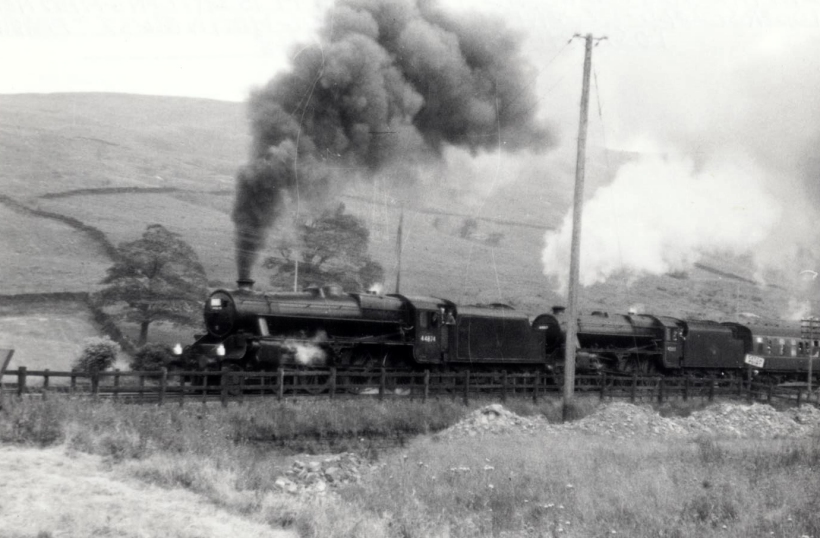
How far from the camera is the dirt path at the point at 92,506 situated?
8.98 m

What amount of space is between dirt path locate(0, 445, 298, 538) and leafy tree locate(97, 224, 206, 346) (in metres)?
22.2

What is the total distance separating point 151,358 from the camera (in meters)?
21.5

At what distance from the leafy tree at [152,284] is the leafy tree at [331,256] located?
7.29 m

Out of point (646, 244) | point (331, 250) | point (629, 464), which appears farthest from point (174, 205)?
point (629, 464)

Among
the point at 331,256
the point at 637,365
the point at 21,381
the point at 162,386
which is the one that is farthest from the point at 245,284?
the point at 331,256

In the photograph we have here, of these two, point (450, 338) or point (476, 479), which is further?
point (450, 338)

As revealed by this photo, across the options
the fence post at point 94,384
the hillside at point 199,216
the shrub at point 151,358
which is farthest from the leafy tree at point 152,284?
the fence post at point 94,384

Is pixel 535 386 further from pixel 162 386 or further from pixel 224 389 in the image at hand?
pixel 162 386

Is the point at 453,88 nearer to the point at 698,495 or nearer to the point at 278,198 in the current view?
the point at 278,198

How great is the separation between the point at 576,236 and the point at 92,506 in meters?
13.9

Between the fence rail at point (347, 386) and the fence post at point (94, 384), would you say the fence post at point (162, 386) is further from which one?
the fence post at point (94, 384)

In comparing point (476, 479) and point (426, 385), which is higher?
point (426, 385)

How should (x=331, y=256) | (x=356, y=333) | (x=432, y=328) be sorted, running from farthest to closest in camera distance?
(x=331, y=256) → (x=432, y=328) → (x=356, y=333)

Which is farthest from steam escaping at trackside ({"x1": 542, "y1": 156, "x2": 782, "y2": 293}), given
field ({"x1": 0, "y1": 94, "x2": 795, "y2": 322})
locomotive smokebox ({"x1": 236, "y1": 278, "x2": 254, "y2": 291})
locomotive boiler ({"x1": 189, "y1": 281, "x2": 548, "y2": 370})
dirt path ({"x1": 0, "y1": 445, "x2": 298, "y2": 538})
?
dirt path ({"x1": 0, "y1": 445, "x2": 298, "y2": 538})
